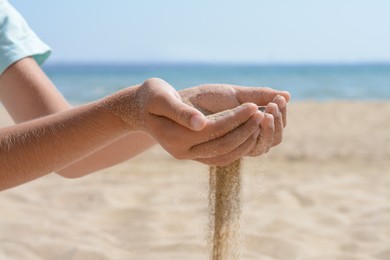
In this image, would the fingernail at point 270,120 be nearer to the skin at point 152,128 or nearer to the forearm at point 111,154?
the skin at point 152,128

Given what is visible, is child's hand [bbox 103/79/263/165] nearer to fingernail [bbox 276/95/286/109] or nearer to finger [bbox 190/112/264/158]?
finger [bbox 190/112/264/158]

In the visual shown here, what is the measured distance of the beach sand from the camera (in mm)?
2445

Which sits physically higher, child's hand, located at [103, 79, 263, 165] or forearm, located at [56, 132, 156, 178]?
forearm, located at [56, 132, 156, 178]

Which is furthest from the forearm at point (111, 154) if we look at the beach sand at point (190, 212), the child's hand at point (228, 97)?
the child's hand at point (228, 97)

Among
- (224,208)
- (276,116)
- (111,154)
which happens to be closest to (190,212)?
(111,154)

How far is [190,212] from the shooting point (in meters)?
3.20

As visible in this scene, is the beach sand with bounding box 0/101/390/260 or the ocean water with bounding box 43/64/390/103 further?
the ocean water with bounding box 43/64/390/103

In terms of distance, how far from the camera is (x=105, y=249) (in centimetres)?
250

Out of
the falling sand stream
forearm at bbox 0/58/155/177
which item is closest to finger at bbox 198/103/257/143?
the falling sand stream

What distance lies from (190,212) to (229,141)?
1908 millimetres

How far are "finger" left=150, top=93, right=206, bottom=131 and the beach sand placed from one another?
415 millimetres

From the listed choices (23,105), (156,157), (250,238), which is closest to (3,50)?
(23,105)

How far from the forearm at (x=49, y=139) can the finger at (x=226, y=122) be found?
212mm

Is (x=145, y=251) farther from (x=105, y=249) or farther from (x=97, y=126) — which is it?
(x=97, y=126)
